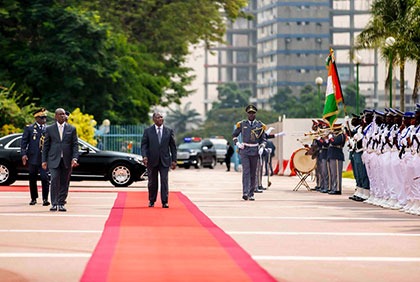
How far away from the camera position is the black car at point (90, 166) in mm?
37188

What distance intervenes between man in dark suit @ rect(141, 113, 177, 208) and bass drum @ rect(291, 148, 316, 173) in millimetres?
10760

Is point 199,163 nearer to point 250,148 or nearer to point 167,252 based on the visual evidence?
point 250,148

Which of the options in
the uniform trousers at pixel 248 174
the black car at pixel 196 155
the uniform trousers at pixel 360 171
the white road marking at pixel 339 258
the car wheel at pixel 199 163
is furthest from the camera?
the car wheel at pixel 199 163

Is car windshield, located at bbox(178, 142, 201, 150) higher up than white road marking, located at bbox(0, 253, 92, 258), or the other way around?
white road marking, located at bbox(0, 253, 92, 258)

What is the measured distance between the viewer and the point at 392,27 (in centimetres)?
5794

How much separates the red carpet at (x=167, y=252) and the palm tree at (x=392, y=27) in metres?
31.8

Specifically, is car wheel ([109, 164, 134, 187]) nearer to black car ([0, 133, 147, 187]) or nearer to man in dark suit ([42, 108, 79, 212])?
black car ([0, 133, 147, 187])

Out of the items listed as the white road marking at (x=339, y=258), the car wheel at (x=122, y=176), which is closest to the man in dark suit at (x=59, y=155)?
the white road marking at (x=339, y=258)

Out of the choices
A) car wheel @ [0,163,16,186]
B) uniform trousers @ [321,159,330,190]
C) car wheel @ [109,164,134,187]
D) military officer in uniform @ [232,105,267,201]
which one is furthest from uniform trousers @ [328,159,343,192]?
car wheel @ [0,163,16,186]

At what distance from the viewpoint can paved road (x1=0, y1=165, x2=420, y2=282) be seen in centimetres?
1384

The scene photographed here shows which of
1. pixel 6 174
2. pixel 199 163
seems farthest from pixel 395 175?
pixel 199 163

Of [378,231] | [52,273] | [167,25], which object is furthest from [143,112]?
[52,273]

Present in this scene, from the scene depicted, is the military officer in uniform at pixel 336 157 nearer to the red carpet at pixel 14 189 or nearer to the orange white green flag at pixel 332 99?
the orange white green flag at pixel 332 99

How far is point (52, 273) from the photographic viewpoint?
13352 mm
